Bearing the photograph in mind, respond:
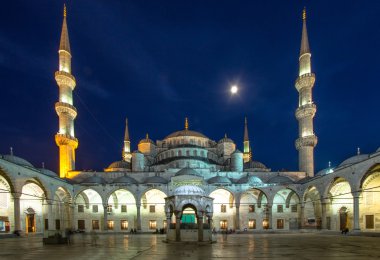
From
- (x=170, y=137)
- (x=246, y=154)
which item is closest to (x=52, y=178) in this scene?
(x=170, y=137)

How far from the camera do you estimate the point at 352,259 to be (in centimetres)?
961

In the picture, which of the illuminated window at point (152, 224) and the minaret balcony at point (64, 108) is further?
the minaret balcony at point (64, 108)

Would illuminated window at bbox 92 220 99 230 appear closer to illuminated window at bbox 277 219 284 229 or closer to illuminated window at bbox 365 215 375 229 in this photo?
illuminated window at bbox 277 219 284 229

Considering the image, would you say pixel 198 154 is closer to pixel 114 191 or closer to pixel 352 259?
pixel 114 191

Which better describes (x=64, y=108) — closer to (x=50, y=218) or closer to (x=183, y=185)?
(x=50, y=218)

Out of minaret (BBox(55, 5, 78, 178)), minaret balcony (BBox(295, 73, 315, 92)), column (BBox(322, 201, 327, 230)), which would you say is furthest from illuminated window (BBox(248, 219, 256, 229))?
minaret (BBox(55, 5, 78, 178))

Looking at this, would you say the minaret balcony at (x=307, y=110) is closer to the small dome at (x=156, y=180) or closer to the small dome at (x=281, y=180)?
the small dome at (x=281, y=180)

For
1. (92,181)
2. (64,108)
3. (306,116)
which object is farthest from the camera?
(306,116)

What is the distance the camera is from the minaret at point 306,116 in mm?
38781

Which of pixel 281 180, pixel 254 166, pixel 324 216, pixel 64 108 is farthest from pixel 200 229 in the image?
pixel 254 166

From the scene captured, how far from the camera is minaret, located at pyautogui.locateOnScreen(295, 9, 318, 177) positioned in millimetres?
38781

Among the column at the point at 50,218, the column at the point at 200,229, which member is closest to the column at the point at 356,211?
the column at the point at 200,229

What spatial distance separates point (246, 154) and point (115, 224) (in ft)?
100

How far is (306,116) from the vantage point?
39.4 meters
